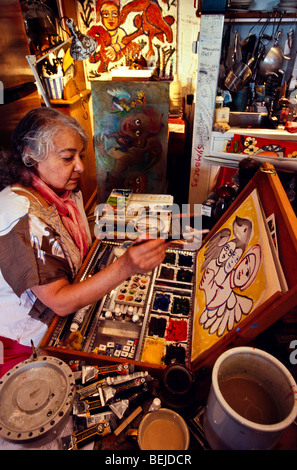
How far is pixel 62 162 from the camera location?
4.80 ft

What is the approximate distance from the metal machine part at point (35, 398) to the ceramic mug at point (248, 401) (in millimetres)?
438

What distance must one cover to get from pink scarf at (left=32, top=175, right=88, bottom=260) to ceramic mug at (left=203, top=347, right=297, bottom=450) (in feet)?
3.45

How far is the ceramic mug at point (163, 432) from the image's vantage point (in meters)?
0.78

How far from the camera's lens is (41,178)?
147 centimetres

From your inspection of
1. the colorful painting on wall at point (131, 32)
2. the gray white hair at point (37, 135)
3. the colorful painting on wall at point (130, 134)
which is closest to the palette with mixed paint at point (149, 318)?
the gray white hair at point (37, 135)

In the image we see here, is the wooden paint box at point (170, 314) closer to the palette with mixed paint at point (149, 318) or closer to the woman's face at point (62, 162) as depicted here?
the palette with mixed paint at point (149, 318)

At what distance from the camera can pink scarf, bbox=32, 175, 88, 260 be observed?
56.4 inches

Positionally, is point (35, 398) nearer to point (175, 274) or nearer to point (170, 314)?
point (170, 314)

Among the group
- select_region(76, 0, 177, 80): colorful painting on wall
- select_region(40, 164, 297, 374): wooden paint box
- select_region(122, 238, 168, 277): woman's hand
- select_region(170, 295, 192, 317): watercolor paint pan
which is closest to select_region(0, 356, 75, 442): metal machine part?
select_region(40, 164, 297, 374): wooden paint box

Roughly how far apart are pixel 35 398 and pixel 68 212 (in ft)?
3.21

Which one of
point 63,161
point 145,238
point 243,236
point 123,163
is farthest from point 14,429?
point 123,163

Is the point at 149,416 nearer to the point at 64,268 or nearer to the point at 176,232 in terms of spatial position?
the point at 64,268

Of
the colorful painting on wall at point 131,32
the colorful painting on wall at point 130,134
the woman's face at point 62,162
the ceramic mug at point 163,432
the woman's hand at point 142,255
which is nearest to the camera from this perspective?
the ceramic mug at point 163,432

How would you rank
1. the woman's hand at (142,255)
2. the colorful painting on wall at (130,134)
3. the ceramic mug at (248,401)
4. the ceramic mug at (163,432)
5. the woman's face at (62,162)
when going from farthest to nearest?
the colorful painting on wall at (130,134) < the woman's face at (62,162) < the woman's hand at (142,255) < the ceramic mug at (163,432) < the ceramic mug at (248,401)
